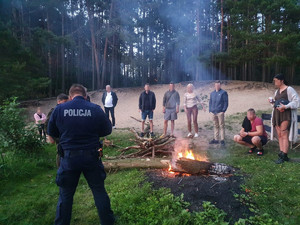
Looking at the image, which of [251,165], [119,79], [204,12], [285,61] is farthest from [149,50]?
[251,165]

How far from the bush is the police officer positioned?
3117mm

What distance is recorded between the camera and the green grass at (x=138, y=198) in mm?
2818

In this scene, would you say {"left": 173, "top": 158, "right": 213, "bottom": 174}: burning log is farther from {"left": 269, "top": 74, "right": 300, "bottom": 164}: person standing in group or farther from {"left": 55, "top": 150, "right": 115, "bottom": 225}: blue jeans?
{"left": 269, "top": 74, "right": 300, "bottom": 164}: person standing in group

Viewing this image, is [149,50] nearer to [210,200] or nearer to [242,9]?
[242,9]

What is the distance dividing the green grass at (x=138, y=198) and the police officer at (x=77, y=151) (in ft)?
1.46

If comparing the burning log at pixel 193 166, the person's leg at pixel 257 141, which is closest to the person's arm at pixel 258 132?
the person's leg at pixel 257 141

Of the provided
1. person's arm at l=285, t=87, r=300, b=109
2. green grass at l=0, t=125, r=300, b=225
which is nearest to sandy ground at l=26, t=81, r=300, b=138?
person's arm at l=285, t=87, r=300, b=109

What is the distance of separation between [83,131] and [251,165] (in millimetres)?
3995

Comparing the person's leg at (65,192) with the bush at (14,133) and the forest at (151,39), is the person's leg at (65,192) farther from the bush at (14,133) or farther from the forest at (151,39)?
the forest at (151,39)

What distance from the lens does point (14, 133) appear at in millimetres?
5348

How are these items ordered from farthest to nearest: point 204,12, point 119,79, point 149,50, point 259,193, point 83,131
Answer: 1. point 119,79
2. point 149,50
3. point 204,12
4. point 259,193
5. point 83,131

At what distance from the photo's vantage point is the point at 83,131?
2.62 m

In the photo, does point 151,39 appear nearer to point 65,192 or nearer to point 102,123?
point 102,123

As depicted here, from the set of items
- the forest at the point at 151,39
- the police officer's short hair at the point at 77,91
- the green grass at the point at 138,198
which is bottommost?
the green grass at the point at 138,198
